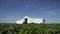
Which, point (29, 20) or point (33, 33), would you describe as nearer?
point (33, 33)

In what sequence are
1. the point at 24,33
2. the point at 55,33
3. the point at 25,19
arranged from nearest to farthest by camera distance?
the point at 24,33, the point at 55,33, the point at 25,19

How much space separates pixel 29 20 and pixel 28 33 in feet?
209

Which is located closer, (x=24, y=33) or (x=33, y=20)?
(x=24, y=33)

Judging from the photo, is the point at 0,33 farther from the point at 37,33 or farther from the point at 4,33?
the point at 37,33

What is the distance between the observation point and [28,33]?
9.15 meters

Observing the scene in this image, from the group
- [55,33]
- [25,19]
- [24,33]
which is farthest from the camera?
[25,19]

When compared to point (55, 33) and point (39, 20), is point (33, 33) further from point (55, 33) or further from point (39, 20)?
point (39, 20)

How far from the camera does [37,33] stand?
9.43 meters

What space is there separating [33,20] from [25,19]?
14.1 ft

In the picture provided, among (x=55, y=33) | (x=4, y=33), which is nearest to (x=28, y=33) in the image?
(x=4, y=33)

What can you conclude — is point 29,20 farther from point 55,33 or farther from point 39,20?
point 55,33

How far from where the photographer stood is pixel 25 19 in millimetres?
72250

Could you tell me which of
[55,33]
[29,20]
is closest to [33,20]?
[29,20]

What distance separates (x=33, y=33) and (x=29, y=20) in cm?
6367
